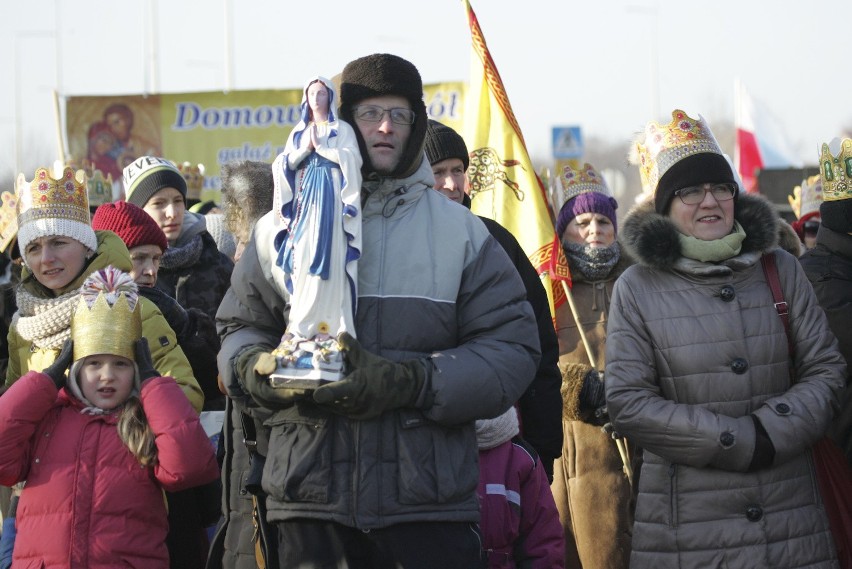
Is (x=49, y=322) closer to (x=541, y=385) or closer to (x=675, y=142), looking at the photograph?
(x=541, y=385)

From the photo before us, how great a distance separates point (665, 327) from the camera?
16.0ft

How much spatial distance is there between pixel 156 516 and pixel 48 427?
0.52 meters

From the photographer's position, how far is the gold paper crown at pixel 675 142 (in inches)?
A: 205

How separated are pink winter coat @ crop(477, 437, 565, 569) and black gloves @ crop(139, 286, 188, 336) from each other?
1639mm

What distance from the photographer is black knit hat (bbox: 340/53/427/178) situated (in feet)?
13.6

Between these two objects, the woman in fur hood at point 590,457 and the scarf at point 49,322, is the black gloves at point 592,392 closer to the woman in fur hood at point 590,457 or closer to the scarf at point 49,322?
the woman in fur hood at point 590,457

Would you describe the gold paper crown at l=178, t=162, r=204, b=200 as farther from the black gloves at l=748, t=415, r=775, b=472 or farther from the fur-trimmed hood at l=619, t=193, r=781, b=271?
the black gloves at l=748, t=415, r=775, b=472

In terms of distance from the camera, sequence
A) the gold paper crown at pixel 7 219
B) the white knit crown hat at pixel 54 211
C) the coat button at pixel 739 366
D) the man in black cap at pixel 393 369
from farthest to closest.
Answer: the gold paper crown at pixel 7 219 < the white knit crown hat at pixel 54 211 < the coat button at pixel 739 366 < the man in black cap at pixel 393 369

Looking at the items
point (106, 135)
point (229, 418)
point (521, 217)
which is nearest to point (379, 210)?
point (229, 418)

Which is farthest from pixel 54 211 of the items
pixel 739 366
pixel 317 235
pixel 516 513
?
pixel 739 366

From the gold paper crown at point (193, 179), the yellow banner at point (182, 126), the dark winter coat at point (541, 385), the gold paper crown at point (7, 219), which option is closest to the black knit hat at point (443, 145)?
the dark winter coat at point (541, 385)

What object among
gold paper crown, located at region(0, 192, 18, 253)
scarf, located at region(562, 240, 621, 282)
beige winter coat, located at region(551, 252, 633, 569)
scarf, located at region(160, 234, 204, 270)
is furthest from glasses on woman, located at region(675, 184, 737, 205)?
gold paper crown, located at region(0, 192, 18, 253)

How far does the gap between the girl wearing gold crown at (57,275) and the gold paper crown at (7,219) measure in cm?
134

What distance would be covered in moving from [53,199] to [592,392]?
8.25 feet
